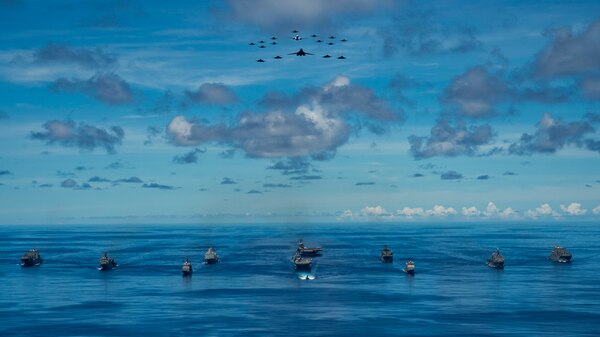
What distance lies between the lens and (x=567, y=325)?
135000 millimetres

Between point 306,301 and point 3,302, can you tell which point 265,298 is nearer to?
point 306,301

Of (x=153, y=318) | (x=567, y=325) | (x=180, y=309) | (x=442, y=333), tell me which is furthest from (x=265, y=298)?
(x=567, y=325)

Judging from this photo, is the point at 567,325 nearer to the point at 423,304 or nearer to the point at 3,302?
the point at 423,304

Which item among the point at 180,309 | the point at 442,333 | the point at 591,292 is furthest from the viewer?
the point at 591,292

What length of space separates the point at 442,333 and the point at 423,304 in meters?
32.7

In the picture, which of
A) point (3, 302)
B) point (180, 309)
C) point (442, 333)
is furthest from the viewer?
point (3, 302)

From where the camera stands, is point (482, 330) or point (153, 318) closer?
point (482, 330)

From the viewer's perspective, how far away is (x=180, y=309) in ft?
508

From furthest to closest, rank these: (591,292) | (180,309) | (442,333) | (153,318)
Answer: (591,292)
(180,309)
(153,318)
(442,333)

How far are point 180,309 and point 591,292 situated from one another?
9538 cm

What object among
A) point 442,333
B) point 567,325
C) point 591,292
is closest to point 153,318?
point 442,333

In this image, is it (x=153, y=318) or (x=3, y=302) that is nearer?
(x=153, y=318)

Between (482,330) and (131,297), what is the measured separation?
266ft

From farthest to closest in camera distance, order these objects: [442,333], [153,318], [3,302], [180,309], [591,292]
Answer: [591,292] → [3,302] → [180,309] → [153,318] → [442,333]
